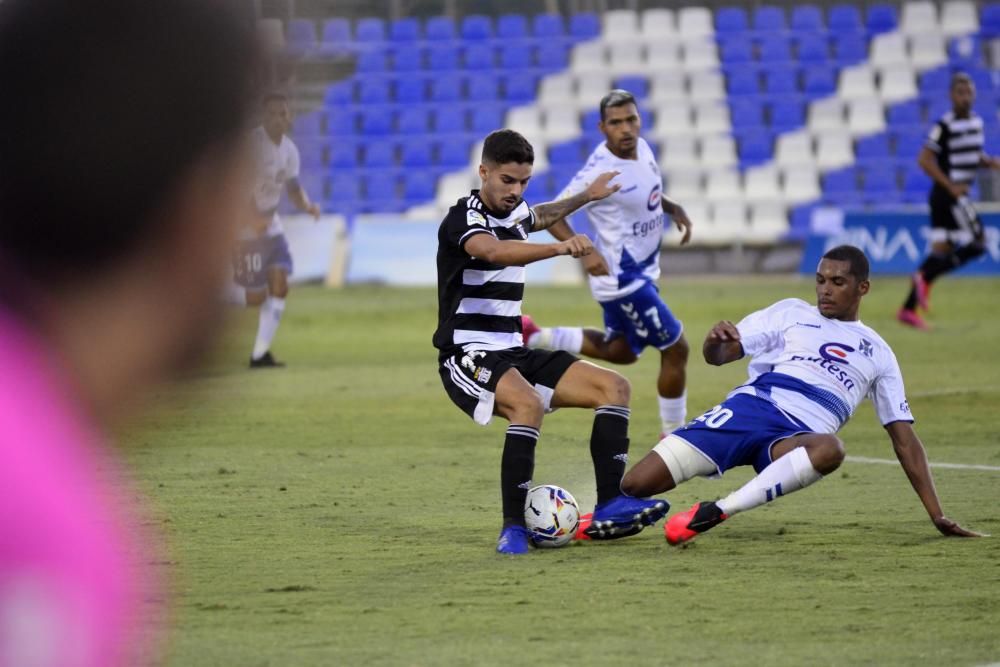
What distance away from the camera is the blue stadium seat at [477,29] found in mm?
28047

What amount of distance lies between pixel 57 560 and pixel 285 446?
844 centimetres

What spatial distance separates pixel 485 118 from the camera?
26.9m

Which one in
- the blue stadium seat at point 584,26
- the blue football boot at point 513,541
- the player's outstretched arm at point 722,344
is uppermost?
the blue stadium seat at point 584,26

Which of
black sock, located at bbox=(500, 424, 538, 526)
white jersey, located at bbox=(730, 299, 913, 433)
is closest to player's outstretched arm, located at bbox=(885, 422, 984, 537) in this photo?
white jersey, located at bbox=(730, 299, 913, 433)

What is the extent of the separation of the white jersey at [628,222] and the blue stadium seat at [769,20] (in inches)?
737

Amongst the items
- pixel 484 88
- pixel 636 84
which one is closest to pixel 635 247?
pixel 636 84

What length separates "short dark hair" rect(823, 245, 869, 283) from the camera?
6.57 metres

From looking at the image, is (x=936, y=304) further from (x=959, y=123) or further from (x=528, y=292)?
(x=528, y=292)

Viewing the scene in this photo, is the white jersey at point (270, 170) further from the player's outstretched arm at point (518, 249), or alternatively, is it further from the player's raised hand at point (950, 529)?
the player's raised hand at point (950, 529)

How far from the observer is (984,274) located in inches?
901

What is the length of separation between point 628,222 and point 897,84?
727 inches

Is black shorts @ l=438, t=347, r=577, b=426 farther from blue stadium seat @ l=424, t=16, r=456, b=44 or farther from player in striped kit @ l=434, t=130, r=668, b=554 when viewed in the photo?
blue stadium seat @ l=424, t=16, r=456, b=44

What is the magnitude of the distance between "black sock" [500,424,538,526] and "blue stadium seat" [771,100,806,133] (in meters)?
21.2

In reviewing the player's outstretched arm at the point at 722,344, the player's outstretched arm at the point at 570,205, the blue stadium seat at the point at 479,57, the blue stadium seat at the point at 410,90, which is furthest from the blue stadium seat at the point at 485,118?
the player's outstretched arm at the point at 722,344
